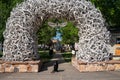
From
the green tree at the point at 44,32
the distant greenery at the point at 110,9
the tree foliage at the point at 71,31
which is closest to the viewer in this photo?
the distant greenery at the point at 110,9

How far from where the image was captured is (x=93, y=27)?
18688mm

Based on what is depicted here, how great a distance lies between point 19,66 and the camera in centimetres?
1777

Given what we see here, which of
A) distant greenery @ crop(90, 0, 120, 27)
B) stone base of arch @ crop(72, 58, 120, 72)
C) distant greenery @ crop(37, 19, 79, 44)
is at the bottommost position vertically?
stone base of arch @ crop(72, 58, 120, 72)

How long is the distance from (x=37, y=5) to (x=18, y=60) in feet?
13.4

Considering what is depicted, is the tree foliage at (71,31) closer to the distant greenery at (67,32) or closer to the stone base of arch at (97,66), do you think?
the distant greenery at (67,32)

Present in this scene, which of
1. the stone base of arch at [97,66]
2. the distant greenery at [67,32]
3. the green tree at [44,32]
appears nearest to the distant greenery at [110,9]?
the distant greenery at [67,32]

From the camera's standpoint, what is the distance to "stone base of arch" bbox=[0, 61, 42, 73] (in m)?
17.7

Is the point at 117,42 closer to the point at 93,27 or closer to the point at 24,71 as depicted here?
the point at 93,27

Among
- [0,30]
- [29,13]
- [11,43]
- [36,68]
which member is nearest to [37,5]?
[29,13]

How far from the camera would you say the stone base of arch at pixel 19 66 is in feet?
57.9

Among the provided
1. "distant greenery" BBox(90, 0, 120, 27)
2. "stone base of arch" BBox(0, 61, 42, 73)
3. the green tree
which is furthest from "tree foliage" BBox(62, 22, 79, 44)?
"stone base of arch" BBox(0, 61, 42, 73)

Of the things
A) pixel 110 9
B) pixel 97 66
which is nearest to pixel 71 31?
pixel 110 9

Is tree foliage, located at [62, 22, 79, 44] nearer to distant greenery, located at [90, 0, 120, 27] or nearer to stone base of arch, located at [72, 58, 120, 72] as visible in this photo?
distant greenery, located at [90, 0, 120, 27]

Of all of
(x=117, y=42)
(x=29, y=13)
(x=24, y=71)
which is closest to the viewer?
(x=24, y=71)
